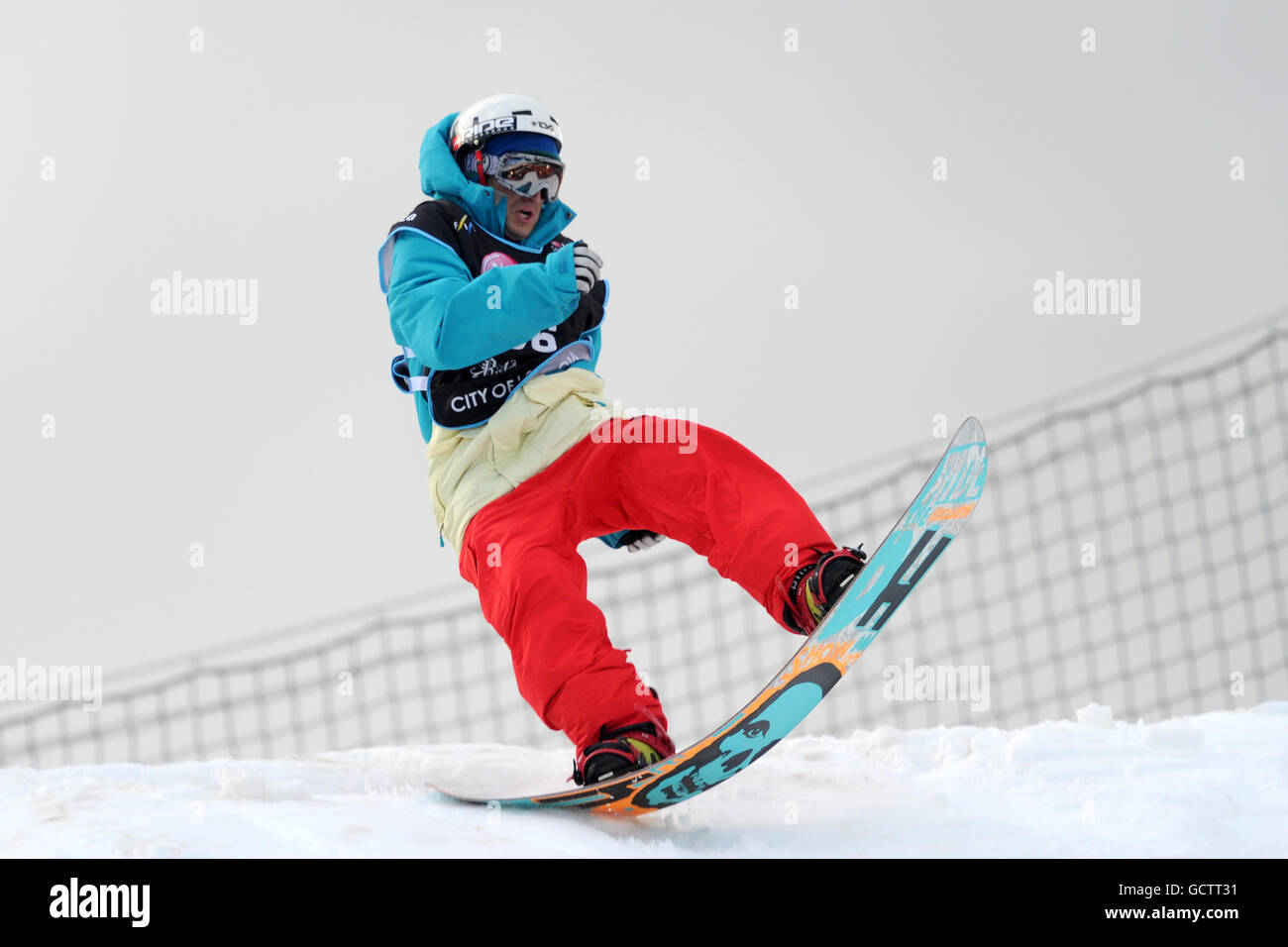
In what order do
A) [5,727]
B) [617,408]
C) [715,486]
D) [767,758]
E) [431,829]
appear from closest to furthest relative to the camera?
[431,829] → [715,486] → [617,408] → [767,758] → [5,727]

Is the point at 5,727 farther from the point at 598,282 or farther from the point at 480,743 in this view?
the point at 598,282

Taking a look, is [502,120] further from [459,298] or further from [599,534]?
[599,534]

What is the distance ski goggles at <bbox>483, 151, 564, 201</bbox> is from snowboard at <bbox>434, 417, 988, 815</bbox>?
3.72 feet

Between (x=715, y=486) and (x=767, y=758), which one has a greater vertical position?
(x=715, y=486)

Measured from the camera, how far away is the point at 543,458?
253 cm

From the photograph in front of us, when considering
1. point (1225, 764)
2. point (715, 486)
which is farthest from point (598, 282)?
point (1225, 764)

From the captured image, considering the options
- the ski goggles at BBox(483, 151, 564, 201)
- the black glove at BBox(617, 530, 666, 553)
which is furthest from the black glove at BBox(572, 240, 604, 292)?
the black glove at BBox(617, 530, 666, 553)

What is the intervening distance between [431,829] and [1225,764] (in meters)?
1.72

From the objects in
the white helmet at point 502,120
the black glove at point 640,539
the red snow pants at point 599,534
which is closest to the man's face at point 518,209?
the white helmet at point 502,120

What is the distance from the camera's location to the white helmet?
255cm

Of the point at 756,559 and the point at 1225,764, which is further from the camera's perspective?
the point at 1225,764

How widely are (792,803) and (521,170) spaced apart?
1.53m
